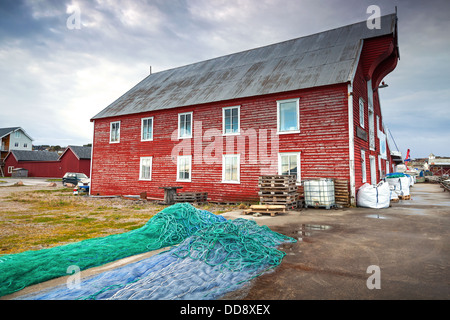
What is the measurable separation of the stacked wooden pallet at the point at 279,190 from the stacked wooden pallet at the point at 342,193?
6.19 feet

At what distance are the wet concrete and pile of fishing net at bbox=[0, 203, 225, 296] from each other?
8.35 ft

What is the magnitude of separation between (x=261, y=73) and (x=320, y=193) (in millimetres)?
8847

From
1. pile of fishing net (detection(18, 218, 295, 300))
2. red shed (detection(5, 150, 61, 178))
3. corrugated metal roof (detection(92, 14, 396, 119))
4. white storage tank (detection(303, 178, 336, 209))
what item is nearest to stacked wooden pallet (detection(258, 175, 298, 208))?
white storage tank (detection(303, 178, 336, 209))

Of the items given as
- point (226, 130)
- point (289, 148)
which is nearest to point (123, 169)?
point (226, 130)

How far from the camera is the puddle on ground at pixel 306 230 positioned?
656 centimetres

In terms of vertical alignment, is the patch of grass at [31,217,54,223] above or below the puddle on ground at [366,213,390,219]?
below

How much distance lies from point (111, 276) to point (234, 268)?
190cm

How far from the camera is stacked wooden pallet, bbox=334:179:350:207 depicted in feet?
39.2

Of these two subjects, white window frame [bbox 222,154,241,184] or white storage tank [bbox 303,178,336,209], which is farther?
white window frame [bbox 222,154,241,184]

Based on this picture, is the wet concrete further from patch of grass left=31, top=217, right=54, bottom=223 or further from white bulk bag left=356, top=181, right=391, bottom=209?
patch of grass left=31, top=217, right=54, bottom=223

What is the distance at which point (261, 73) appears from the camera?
16625 mm

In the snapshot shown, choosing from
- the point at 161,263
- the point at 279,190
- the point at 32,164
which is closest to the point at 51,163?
the point at 32,164
